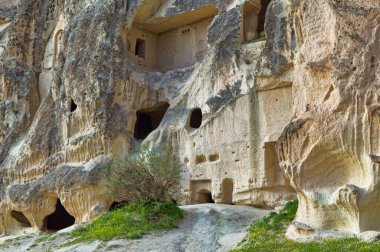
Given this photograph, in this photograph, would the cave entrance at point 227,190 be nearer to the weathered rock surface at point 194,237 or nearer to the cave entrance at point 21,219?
the weathered rock surface at point 194,237

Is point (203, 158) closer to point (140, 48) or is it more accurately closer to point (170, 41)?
point (170, 41)

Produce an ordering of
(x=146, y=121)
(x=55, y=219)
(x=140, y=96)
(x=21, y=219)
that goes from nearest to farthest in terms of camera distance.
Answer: (x=140, y=96) < (x=146, y=121) < (x=21, y=219) < (x=55, y=219)

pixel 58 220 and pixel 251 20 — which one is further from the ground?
pixel 251 20

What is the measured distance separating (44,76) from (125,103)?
5855mm

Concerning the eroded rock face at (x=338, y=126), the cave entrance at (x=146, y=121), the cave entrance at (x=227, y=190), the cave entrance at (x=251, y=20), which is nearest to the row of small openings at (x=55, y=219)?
the cave entrance at (x=146, y=121)

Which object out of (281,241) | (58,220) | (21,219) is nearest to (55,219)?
(58,220)

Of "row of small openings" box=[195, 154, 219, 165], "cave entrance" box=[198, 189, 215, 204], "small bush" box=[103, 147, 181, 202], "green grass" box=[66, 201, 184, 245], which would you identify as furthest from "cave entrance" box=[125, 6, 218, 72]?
"green grass" box=[66, 201, 184, 245]

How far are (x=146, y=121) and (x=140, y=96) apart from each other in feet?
6.73

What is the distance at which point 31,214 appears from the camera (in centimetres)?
2220

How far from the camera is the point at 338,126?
43.6ft

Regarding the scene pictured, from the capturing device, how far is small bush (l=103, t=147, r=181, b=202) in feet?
56.0

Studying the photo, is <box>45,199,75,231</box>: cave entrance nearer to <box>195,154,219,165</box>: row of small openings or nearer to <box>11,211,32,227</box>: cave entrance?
<box>11,211,32,227</box>: cave entrance

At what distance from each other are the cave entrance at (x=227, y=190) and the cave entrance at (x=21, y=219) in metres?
8.53

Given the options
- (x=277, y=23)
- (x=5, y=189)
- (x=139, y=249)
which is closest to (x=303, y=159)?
(x=139, y=249)
